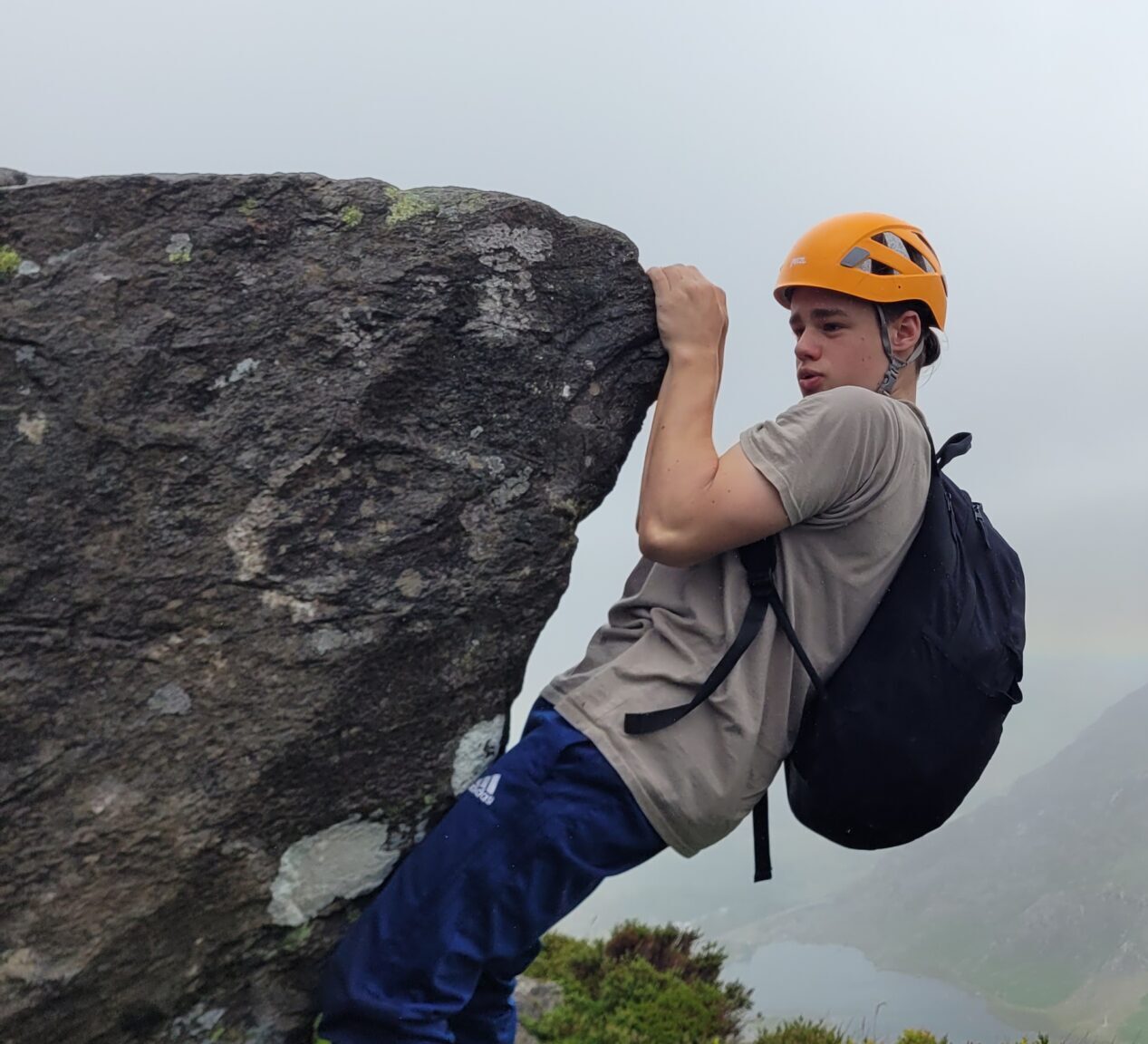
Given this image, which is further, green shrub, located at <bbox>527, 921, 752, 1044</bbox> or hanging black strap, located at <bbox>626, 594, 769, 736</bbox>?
green shrub, located at <bbox>527, 921, 752, 1044</bbox>

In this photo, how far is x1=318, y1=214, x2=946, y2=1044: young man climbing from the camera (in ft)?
11.0

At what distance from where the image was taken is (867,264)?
4051mm

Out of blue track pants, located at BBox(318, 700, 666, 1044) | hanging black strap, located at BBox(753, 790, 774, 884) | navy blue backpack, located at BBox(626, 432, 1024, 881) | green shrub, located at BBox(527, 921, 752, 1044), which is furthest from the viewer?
green shrub, located at BBox(527, 921, 752, 1044)

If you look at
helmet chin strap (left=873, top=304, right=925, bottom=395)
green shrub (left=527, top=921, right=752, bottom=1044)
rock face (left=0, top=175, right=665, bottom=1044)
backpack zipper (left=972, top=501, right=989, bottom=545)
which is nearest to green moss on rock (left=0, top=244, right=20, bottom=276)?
rock face (left=0, top=175, right=665, bottom=1044)

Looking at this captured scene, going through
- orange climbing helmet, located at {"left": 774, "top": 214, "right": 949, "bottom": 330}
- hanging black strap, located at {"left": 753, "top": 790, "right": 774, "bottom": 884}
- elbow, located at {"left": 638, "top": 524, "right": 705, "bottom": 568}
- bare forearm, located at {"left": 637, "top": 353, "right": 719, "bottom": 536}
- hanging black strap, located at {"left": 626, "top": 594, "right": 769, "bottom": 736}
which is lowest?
hanging black strap, located at {"left": 753, "top": 790, "right": 774, "bottom": 884}

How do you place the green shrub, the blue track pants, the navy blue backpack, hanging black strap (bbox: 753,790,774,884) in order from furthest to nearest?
the green shrub < hanging black strap (bbox: 753,790,774,884) < the navy blue backpack < the blue track pants

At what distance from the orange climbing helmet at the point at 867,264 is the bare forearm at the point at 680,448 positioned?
22.2 inches

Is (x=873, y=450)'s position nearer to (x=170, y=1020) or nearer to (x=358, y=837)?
(x=358, y=837)

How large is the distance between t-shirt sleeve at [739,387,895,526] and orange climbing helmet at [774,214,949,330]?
2.20ft

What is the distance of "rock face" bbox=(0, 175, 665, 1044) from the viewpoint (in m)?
3.34

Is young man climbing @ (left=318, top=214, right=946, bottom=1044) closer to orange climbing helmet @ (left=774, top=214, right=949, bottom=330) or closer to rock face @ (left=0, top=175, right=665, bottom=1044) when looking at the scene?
rock face @ (left=0, top=175, right=665, bottom=1044)

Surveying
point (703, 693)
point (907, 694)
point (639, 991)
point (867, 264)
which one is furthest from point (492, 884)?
point (639, 991)

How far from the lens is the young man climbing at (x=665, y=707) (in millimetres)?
3344

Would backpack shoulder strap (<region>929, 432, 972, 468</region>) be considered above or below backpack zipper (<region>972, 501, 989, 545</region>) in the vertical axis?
above
